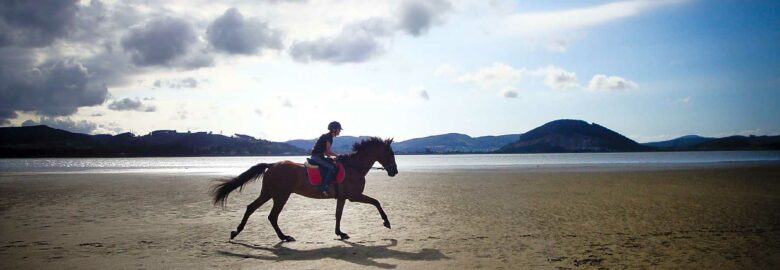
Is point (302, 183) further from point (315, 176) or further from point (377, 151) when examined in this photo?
point (377, 151)

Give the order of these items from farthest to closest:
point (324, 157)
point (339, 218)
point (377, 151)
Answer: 1. point (377, 151)
2. point (324, 157)
3. point (339, 218)

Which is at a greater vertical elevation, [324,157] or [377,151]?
[377,151]

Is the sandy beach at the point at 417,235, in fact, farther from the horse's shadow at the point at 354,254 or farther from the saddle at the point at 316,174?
the saddle at the point at 316,174

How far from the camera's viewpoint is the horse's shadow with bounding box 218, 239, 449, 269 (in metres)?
8.16

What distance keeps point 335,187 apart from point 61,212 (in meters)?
10.9

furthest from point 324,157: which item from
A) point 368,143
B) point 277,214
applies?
point 277,214

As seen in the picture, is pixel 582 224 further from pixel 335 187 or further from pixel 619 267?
pixel 335 187

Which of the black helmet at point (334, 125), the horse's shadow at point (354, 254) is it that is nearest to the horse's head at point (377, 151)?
the black helmet at point (334, 125)

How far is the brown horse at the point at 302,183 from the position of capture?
1054cm

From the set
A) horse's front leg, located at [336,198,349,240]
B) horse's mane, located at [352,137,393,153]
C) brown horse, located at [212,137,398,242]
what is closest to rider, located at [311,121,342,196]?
brown horse, located at [212,137,398,242]

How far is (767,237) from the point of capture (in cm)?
979

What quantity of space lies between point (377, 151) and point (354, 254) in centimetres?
336

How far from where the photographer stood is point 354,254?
8641 millimetres

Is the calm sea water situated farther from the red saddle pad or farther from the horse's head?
the red saddle pad
